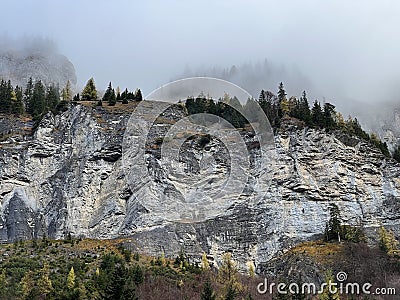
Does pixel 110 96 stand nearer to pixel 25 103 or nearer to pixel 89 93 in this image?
pixel 89 93

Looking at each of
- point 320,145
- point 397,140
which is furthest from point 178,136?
point 397,140

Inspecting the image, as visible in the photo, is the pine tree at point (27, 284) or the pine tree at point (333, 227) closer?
the pine tree at point (27, 284)

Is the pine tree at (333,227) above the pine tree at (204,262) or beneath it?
above

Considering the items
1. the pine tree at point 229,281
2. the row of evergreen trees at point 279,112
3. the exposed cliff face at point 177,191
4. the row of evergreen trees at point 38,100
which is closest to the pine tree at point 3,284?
the pine tree at point 229,281

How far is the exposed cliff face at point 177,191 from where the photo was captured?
2227 inches

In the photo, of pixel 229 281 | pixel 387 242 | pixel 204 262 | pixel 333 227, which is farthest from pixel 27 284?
pixel 387 242

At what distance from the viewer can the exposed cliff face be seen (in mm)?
56562

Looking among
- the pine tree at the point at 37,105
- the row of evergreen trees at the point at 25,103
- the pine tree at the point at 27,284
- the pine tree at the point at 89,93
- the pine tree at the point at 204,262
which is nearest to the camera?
the pine tree at the point at 27,284

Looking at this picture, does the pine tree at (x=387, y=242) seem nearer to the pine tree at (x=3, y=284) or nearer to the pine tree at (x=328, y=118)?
the pine tree at (x=328, y=118)

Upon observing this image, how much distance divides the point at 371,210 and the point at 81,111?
3698 cm

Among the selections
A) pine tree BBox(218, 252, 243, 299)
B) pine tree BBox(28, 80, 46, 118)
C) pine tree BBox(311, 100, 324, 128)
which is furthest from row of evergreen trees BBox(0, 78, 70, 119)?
pine tree BBox(218, 252, 243, 299)

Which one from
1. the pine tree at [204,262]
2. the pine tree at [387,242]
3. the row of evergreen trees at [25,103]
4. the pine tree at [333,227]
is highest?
the row of evergreen trees at [25,103]

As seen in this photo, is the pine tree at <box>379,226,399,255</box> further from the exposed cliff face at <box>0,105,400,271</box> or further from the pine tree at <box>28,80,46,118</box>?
the pine tree at <box>28,80,46,118</box>

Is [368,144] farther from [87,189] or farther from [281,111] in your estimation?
[87,189]
